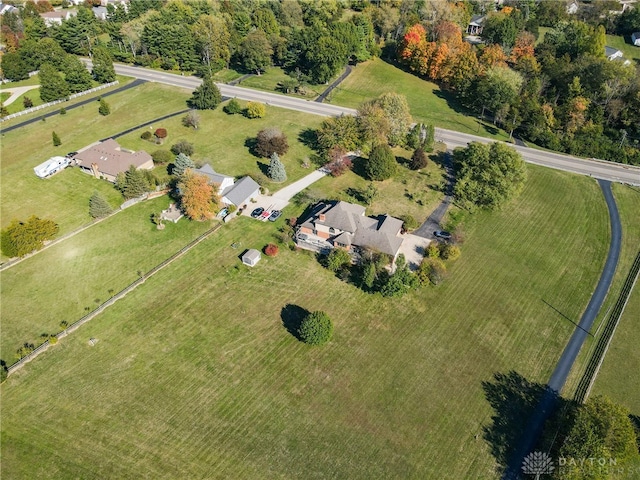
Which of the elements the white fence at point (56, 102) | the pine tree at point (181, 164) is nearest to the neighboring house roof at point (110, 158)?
the pine tree at point (181, 164)

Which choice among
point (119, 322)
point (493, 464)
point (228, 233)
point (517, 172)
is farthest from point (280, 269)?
point (517, 172)

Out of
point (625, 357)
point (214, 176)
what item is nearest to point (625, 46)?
point (625, 357)

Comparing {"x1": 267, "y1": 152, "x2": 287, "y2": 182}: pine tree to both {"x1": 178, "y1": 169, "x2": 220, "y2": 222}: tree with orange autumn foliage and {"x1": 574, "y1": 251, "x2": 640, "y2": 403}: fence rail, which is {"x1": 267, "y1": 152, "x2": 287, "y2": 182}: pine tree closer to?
{"x1": 178, "y1": 169, "x2": 220, "y2": 222}: tree with orange autumn foliage

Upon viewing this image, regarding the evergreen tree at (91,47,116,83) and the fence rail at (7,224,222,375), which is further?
the evergreen tree at (91,47,116,83)

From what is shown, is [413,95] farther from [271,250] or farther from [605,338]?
[605,338]

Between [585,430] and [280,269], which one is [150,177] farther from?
[585,430]

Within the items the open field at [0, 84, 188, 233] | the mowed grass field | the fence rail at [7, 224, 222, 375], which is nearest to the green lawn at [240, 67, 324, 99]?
the open field at [0, 84, 188, 233]
